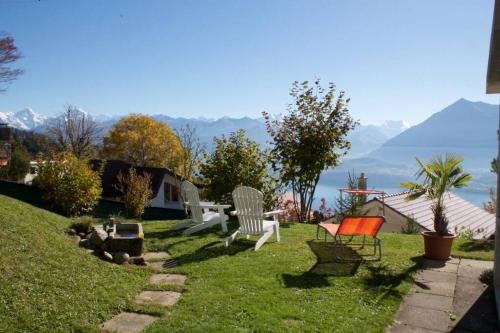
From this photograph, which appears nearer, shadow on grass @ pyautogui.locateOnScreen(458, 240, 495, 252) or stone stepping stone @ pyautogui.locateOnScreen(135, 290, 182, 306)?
stone stepping stone @ pyautogui.locateOnScreen(135, 290, 182, 306)

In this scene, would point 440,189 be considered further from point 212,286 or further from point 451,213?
point 451,213

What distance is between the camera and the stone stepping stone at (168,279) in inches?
201

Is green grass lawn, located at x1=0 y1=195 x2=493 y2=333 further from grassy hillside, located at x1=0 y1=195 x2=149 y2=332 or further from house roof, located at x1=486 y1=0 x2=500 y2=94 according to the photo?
house roof, located at x1=486 y1=0 x2=500 y2=94

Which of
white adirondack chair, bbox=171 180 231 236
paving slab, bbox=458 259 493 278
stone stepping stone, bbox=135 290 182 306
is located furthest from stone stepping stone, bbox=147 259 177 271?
paving slab, bbox=458 259 493 278

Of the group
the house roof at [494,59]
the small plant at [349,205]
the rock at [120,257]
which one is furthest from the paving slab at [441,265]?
the small plant at [349,205]

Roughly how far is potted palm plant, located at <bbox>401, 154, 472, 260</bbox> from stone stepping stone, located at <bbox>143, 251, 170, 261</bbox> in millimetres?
3953

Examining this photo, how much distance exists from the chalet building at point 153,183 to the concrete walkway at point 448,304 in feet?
55.9

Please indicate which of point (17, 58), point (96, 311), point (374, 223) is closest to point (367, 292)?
point (374, 223)

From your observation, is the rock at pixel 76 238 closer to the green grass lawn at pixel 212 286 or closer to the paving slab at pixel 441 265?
the green grass lawn at pixel 212 286

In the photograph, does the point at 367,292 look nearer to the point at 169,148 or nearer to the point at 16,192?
the point at 16,192

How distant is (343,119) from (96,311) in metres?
9.72

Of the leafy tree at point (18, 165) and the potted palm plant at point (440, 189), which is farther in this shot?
the leafy tree at point (18, 165)

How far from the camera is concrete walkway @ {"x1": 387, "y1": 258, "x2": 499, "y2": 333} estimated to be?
3.80 meters

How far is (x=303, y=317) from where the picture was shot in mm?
3910
